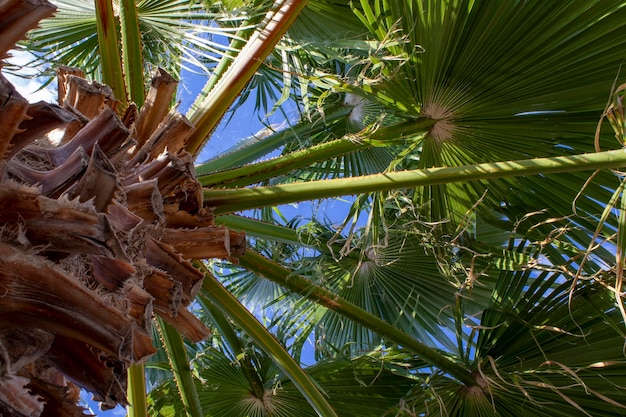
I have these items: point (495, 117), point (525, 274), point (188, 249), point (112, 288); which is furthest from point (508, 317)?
point (112, 288)

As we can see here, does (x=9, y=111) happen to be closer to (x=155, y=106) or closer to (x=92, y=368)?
(x=92, y=368)

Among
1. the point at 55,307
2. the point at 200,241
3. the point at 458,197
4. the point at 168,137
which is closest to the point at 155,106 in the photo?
the point at 168,137

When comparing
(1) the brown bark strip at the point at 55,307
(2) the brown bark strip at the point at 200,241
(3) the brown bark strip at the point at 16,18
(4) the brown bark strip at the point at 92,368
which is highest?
(2) the brown bark strip at the point at 200,241

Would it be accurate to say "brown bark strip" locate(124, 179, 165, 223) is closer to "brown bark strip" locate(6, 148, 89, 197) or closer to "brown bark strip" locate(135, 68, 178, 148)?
"brown bark strip" locate(6, 148, 89, 197)

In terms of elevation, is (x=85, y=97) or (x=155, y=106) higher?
(x=155, y=106)

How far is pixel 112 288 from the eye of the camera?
1098 millimetres

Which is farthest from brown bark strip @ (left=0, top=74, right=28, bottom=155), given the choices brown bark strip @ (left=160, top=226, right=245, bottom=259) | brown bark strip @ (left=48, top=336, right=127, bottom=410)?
brown bark strip @ (left=160, top=226, right=245, bottom=259)

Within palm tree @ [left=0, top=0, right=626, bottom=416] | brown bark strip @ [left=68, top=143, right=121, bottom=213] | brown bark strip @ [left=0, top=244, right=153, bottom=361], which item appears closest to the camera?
brown bark strip @ [left=0, top=244, right=153, bottom=361]

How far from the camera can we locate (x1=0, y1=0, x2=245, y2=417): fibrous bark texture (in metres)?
0.96

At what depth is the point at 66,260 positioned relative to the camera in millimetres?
1062

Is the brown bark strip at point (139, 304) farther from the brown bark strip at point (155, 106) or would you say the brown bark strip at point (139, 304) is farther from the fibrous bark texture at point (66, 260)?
the brown bark strip at point (155, 106)

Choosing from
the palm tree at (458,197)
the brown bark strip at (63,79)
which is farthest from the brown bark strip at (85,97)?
the brown bark strip at (63,79)

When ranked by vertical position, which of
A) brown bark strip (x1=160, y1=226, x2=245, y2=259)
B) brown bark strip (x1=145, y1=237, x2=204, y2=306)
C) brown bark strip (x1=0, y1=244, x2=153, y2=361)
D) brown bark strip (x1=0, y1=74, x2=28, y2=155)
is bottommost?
brown bark strip (x1=0, y1=244, x2=153, y2=361)

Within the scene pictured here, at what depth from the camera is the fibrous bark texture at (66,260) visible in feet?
3.15
